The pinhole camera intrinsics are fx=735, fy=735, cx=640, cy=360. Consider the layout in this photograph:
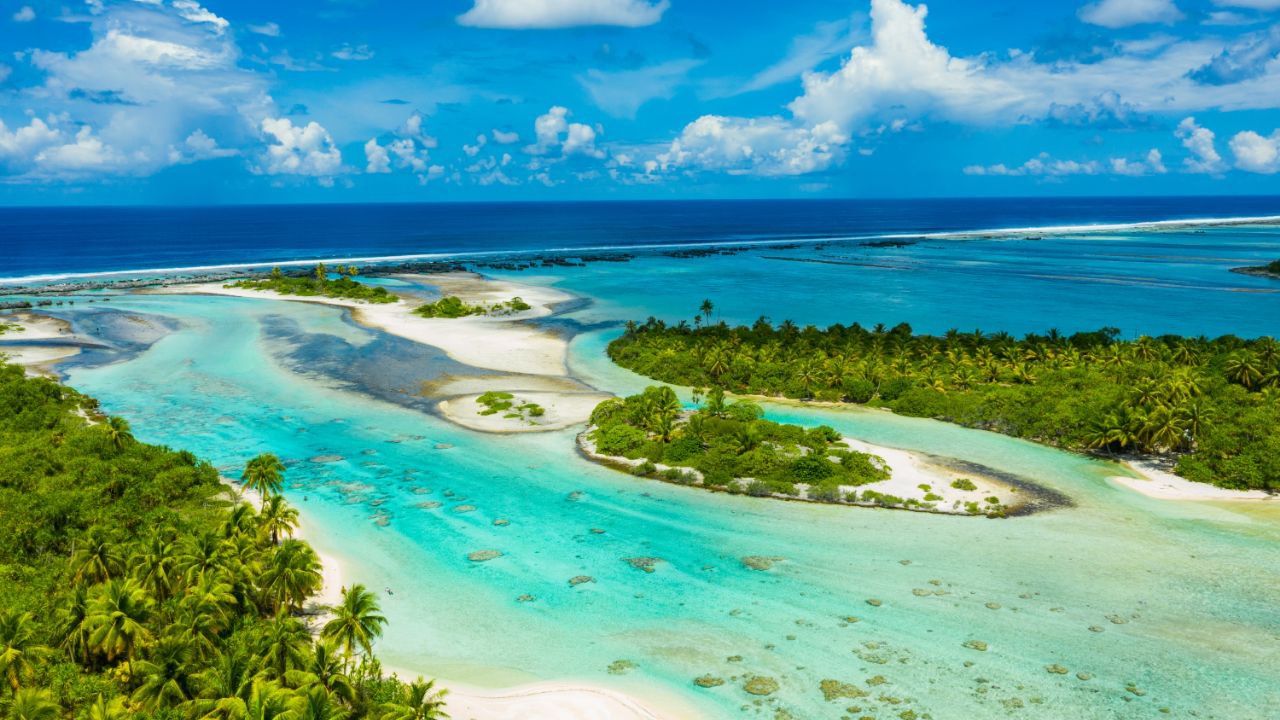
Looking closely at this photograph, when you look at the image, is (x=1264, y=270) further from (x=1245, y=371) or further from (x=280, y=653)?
(x=280, y=653)

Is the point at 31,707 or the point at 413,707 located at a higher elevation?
the point at 31,707

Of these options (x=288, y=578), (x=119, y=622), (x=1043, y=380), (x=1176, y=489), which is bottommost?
(x=1176, y=489)

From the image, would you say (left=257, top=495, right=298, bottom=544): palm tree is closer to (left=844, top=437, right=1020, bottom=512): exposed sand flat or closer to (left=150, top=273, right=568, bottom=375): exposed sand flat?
(left=844, top=437, right=1020, bottom=512): exposed sand flat

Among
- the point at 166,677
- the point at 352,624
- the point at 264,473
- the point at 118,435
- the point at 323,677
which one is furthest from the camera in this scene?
the point at 118,435

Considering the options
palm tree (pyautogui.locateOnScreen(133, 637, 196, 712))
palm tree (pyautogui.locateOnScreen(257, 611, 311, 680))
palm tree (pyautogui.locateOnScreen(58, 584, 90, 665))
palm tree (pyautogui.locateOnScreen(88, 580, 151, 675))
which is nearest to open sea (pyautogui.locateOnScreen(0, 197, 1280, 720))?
palm tree (pyautogui.locateOnScreen(257, 611, 311, 680))

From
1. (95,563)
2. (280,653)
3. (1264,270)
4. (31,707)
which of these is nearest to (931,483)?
(280,653)

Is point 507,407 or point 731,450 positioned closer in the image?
point 731,450

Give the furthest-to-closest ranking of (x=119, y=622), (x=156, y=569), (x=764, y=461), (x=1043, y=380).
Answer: (x=1043, y=380) → (x=764, y=461) → (x=156, y=569) → (x=119, y=622)

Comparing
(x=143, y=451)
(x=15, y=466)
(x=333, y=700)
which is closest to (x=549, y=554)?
(x=333, y=700)
